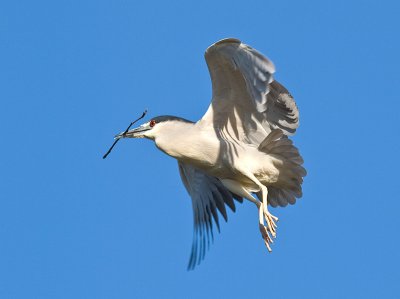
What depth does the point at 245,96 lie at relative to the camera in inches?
516

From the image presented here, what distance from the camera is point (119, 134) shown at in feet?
45.0

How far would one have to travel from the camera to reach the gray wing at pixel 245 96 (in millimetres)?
12164

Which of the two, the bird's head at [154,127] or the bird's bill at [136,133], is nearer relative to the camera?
the bird's head at [154,127]

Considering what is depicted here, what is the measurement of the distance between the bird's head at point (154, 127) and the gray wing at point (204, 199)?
111 cm

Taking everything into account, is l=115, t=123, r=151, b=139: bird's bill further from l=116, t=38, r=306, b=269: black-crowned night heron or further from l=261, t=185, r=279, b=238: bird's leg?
l=261, t=185, r=279, b=238: bird's leg

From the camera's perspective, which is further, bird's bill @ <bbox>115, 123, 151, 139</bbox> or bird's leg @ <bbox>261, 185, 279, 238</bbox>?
bird's bill @ <bbox>115, 123, 151, 139</bbox>

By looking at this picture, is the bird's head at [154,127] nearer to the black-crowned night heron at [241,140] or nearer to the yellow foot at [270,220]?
the black-crowned night heron at [241,140]

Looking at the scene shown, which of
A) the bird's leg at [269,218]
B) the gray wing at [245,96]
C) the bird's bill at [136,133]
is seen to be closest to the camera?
the gray wing at [245,96]

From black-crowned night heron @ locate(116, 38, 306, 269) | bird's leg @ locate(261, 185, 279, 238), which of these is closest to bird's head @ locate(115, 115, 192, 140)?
black-crowned night heron @ locate(116, 38, 306, 269)

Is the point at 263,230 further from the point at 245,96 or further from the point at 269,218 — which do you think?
the point at 245,96

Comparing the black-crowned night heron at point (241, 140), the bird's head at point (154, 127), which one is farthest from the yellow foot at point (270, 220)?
the bird's head at point (154, 127)

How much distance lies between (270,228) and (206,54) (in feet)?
6.80

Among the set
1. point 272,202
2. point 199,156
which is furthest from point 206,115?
point 272,202

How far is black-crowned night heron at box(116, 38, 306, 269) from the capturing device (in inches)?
512
